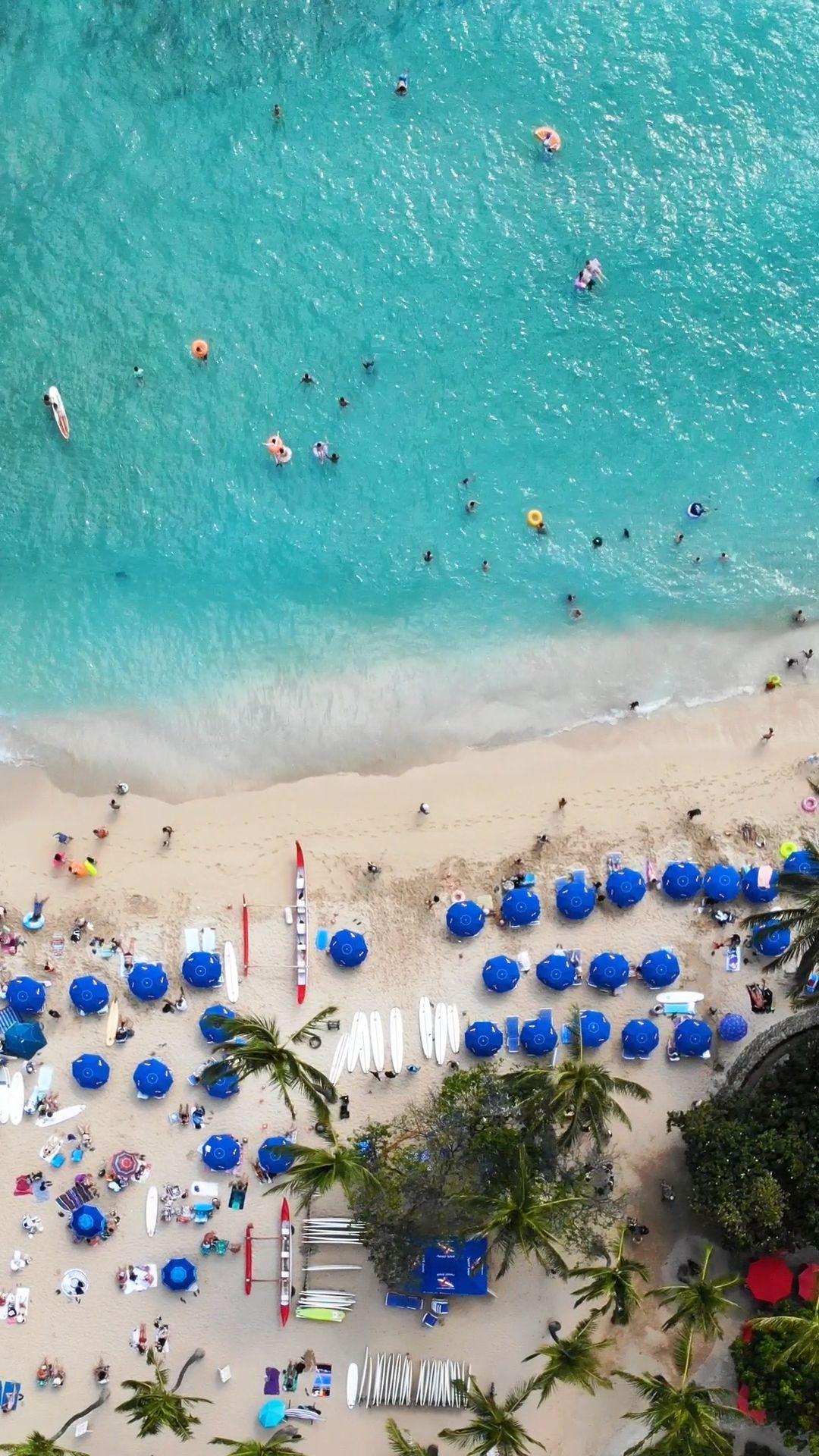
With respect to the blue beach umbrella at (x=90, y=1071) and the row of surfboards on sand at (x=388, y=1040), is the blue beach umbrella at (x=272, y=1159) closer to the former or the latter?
the row of surfboards on sand at (x=388, y=1040)

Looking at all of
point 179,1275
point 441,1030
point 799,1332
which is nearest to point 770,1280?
point 799,1332

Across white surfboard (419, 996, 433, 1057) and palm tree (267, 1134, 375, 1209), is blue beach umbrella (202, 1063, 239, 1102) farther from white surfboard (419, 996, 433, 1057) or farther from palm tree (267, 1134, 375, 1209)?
white surfboard (419, 996, 433, 1057)

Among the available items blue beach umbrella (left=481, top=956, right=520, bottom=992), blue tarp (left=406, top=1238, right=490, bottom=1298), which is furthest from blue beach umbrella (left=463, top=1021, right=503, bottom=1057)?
blue tarp (left=406, top=1238, right=490, bottom=1298)

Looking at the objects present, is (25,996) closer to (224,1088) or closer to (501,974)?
(224,1088)

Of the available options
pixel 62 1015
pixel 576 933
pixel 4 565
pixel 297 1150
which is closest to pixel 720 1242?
pixel 576 933

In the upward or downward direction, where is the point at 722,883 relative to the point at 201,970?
upward

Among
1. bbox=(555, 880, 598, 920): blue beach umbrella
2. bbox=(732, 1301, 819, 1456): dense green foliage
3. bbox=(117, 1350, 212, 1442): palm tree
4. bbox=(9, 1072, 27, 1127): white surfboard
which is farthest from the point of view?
bbox=(555, 880, 598, 920): blue beach umbrella

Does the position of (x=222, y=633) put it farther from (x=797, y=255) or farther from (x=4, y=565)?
(x=797, y=255)
